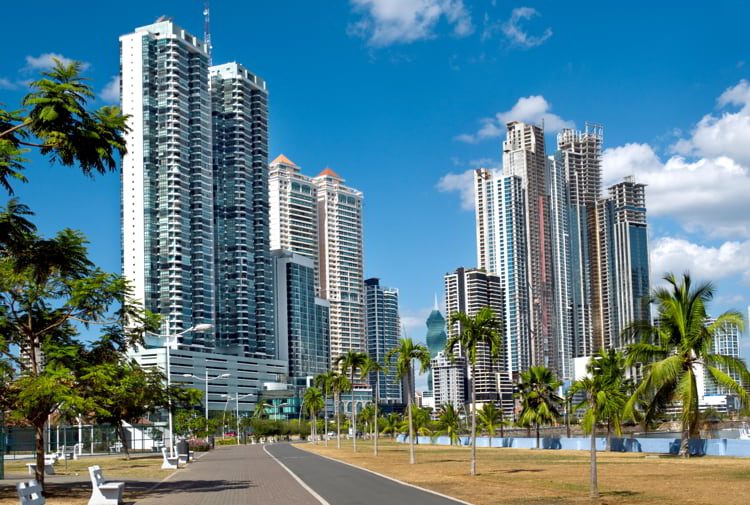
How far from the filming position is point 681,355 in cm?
4397

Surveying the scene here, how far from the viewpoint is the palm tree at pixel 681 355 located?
43.2 m

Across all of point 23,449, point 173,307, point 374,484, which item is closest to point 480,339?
point 374,484

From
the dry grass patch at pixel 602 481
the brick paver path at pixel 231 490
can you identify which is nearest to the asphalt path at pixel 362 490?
the brick paver path at pixel 231 490

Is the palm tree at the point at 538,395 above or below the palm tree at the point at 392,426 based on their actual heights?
above

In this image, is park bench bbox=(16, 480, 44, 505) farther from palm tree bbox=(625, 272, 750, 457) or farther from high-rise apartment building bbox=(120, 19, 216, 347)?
high-rise apartment building bbox=(120, 19, 216, 347)

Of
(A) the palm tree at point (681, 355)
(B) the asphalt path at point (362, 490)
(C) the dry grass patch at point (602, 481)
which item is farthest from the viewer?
(A) the palm tree at point (681, 355)

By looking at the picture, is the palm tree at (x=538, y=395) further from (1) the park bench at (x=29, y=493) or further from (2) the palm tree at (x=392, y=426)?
(2) the palm tree at (x=392, y=426)

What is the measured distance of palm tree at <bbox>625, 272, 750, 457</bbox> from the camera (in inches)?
1700

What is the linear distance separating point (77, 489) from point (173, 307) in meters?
166

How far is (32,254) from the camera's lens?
96.7ft

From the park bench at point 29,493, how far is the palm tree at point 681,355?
3041 centimetres

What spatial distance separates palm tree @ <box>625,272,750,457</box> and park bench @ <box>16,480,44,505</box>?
3041cm

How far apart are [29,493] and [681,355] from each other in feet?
107

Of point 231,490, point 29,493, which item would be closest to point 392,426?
point 231,490
